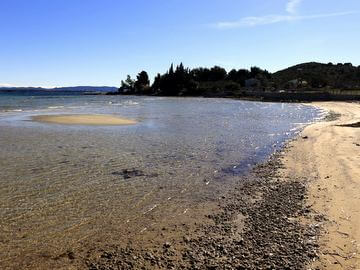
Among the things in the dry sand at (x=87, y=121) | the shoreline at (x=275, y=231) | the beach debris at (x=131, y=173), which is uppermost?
the shoreline at (x=275, y=231)

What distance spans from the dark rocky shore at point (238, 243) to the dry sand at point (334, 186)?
321 mm

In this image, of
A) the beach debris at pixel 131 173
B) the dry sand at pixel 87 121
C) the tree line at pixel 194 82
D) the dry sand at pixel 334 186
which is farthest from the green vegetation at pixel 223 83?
the beach debris at pixel 131 173

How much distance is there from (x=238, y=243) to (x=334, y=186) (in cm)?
558

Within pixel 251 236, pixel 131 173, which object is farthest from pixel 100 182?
pixel 251 236

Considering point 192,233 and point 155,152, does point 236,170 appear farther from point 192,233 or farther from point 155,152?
point 192,233

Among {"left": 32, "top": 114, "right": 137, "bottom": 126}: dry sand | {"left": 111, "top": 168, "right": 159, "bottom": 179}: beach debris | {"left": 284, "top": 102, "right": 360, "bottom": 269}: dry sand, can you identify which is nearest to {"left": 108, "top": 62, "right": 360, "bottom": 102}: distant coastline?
{"left": 32, "top": 114, "right": 137, "bottom": 126}: dry sand

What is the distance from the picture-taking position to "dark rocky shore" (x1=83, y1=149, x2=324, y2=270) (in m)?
6.67

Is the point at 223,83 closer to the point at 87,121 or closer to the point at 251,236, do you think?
the point at 87,121

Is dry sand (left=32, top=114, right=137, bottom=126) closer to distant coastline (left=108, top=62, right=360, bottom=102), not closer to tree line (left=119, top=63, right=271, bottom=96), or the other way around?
distant coastline (left=108, top=62, right=360, bottom=102)

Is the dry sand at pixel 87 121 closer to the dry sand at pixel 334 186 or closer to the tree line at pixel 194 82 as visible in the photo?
the dry sand at pixel 334 186

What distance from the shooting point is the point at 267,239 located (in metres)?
7.63

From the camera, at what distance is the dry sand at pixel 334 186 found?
23.1ft

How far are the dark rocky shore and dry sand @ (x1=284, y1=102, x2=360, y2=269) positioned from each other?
12.6 inches

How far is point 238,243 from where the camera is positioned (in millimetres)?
7508
